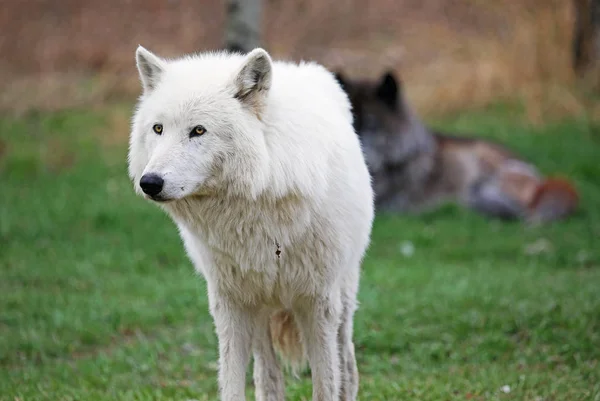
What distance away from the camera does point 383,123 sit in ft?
33.5

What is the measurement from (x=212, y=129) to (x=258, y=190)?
0.37 meters

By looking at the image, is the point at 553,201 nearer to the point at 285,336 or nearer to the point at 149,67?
the point at 285,336

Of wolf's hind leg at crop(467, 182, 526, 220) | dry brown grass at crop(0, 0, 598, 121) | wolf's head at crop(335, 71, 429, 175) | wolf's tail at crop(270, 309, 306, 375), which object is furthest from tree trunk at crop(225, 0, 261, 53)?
wolf's tail at crop(270, 309, 306, 375)

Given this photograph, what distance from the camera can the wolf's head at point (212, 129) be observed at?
374cm

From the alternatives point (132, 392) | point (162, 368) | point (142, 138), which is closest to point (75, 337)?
point (162, 368)

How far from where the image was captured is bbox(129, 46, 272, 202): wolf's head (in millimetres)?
3742

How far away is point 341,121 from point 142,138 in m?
1.10

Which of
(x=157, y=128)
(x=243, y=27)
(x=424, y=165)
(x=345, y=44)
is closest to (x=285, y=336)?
(x=157, y=128)

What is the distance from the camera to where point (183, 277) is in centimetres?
779

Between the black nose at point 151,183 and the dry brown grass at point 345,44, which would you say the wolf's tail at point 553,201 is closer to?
the dry brown grass at point 345,44

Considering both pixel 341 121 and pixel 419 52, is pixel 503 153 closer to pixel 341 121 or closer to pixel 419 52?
pixel 419 52

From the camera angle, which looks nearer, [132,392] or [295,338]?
[295,338]

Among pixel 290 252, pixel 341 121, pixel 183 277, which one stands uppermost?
pixel 341 121

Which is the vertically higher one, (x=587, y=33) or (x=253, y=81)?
(x=253, y=81)
